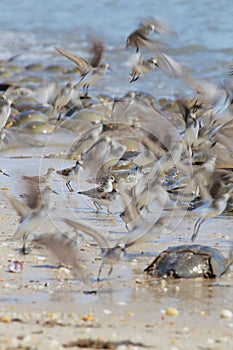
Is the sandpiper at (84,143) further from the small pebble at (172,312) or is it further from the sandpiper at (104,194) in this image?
the small pebble at (172,312)

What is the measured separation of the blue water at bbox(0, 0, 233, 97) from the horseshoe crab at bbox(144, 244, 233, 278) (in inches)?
400

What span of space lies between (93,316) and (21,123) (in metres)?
7.24

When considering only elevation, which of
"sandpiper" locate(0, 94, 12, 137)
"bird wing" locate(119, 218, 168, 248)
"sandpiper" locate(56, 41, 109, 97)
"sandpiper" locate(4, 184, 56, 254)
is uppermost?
"sandpiper" locate(56, 41, 109, 97)

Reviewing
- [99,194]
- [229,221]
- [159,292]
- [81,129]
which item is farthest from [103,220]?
[81,129]

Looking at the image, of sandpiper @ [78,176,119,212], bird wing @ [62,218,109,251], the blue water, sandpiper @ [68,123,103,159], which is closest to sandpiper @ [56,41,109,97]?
sandpiper @ [68,123,103,159]

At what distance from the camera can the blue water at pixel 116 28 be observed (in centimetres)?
1806

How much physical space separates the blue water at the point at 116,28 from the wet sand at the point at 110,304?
9.93 meters

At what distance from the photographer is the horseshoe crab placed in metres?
5.11

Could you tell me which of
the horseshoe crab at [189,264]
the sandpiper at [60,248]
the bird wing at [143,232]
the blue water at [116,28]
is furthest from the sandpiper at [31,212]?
the blue water at [116,28]

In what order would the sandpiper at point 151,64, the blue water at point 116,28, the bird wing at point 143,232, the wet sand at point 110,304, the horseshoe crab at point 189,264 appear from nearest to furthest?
the wet sand at point 110,304, the horseshoe crab at point 189,264, the bird wing at point 143,232, the sandpiper at point 151,64, the blue water at point 116,28

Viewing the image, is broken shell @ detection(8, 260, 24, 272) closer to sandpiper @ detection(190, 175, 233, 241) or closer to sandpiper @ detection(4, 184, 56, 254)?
sandpiper @ detection(4, 184, 56, 254)

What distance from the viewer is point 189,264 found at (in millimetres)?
5160

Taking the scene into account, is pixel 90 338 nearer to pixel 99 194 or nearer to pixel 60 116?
pixel 99 194

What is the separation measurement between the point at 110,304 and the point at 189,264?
76cm
